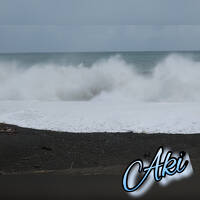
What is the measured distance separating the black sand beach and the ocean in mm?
751

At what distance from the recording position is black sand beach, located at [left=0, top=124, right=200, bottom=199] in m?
3.25

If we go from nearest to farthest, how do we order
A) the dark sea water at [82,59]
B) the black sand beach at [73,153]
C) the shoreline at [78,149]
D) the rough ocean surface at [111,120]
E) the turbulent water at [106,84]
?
the black sand beach at [73,153]
the shoreline at [78,149]
the rough ocean surface at [111,120]
the turbulent water at [106,84]
the dark sea water at [82,59]

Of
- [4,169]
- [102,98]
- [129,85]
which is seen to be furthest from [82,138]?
[129,85]

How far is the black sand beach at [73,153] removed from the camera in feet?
10.7

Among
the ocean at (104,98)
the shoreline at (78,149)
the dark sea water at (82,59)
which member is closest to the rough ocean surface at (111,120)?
the ocean at (104,98)

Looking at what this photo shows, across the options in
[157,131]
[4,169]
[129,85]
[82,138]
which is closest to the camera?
[4,169]

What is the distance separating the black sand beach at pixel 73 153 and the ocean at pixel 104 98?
751mm

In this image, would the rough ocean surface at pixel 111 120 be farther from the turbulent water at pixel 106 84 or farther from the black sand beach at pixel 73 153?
the turbulent water at pixel 106 84

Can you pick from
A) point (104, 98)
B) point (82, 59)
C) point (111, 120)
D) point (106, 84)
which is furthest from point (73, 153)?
point (82, 59)

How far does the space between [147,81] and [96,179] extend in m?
15.4

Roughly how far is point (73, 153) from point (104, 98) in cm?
972

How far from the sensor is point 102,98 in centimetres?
1527

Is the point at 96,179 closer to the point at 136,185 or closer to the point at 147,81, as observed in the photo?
the point at 136,185

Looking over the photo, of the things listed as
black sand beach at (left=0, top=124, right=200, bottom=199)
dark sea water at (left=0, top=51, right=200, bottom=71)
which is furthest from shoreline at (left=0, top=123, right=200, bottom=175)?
dark sea water at (left=0, top=51, right=200, bottom=71)
